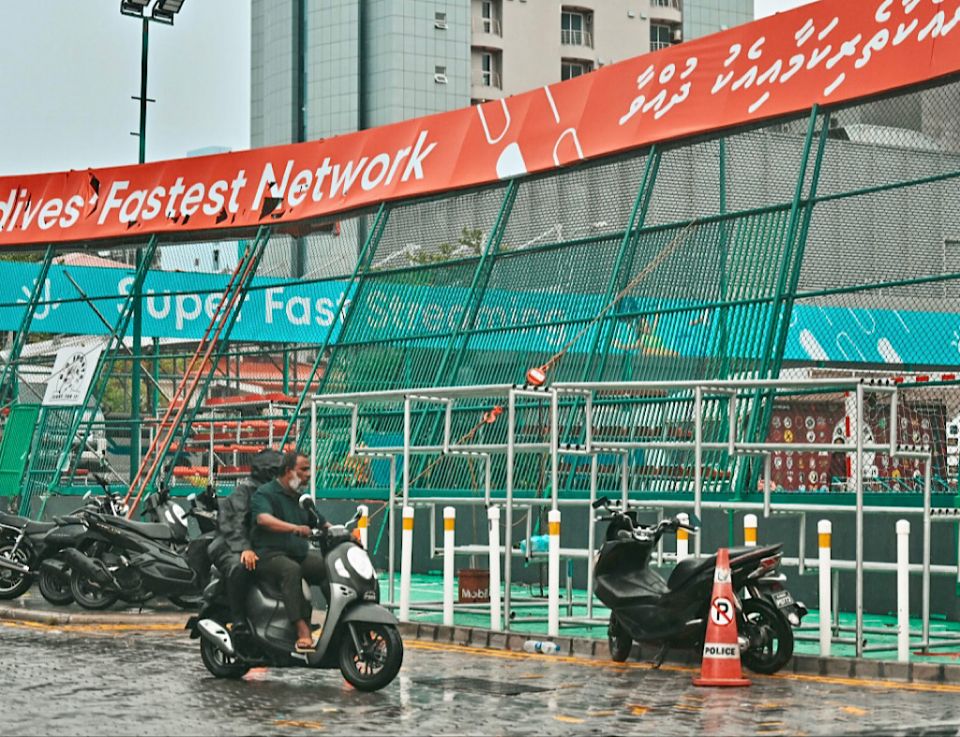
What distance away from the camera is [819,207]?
18750 millimetres

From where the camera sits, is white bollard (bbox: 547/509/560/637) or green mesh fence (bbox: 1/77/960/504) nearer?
white bollard (bbox: 547/509/560/637)

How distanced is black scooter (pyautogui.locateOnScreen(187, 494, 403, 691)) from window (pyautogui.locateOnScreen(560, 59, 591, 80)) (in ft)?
243

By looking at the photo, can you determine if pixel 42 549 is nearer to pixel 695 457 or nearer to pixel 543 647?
pixel 543 647

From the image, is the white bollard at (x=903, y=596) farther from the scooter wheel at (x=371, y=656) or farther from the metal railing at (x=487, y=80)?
the metal railing at (x=487, y=80)

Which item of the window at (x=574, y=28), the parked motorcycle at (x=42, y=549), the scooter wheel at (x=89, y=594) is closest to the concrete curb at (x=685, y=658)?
the scooter wheel at (x=89, y=594)

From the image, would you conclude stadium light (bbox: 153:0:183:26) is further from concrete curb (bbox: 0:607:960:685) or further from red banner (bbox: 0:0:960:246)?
concrete curb (bbox: 0:607:960:685)

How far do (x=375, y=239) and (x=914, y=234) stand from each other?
8902mm

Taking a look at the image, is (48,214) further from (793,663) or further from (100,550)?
(793,663)

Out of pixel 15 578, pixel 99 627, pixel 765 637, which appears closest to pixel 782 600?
pixel 765 637

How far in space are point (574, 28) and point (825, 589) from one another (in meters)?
74.8

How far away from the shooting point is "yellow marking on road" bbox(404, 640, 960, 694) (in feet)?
36.6

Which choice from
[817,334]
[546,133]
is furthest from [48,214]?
[817,334]

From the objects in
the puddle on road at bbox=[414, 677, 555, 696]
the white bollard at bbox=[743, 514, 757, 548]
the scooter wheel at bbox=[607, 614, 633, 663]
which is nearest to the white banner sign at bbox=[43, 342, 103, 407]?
the scooter wheel at bbox=[607, 614, 633, 663]

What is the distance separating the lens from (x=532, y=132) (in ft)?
73.6
